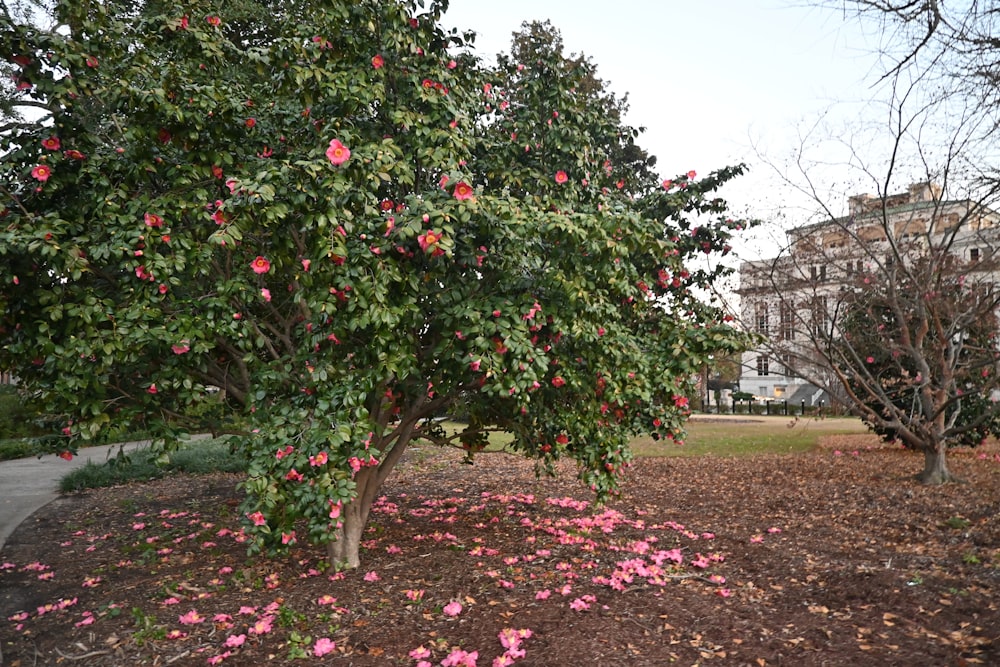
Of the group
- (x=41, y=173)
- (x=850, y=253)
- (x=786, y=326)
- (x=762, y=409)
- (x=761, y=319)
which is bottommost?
(x=762, y=409)

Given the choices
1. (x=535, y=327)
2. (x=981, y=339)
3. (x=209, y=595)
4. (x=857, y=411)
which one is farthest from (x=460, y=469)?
(x=981, y=339)

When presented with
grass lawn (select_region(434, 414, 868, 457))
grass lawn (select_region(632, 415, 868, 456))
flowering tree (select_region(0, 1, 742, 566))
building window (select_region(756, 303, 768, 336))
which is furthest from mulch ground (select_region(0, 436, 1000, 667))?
grass lawn (select_region(632, 415, 868, 456))

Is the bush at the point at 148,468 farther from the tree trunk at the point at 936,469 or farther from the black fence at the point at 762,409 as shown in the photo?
the black fence at the point at 762,409

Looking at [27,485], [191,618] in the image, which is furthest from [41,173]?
[27,485]

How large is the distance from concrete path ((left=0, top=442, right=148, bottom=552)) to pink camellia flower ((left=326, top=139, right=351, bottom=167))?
3.60 m

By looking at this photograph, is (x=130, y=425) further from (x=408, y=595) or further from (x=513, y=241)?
(x=513, y=241)

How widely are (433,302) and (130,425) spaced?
2.00m

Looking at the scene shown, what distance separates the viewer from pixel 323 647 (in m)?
3.71

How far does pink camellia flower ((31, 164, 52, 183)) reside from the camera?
12.9ft

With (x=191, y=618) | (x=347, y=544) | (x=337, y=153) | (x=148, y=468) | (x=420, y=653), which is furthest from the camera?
(x=148, y=468)

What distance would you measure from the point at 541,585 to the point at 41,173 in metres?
3.95

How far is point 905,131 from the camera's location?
705 centimetres

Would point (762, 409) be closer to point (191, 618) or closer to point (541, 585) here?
point (541, 585)

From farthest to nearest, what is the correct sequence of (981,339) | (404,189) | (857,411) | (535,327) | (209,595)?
(981,339) < (857,411) < (404,189) < (209,595) < (535,327)
